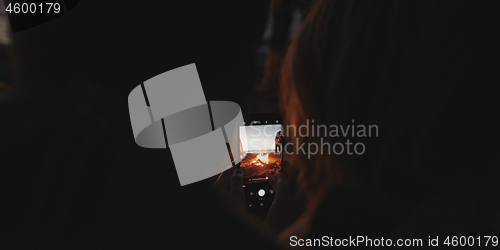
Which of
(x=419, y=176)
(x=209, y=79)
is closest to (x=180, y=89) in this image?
(x=209, y=79)

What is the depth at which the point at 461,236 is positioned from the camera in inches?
25.2

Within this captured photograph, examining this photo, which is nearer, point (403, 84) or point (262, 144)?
point (403, 84)

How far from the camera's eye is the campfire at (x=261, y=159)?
4.11 ft

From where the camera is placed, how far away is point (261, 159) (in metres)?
1.27

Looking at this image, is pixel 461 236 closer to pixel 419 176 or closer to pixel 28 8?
pixel 419 176

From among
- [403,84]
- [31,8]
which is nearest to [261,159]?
[403,84]

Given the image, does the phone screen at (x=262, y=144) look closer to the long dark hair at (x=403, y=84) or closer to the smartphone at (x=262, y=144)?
the smartphone at (x=262, y=144)

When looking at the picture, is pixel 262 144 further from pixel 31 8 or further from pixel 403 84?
pixel 31 8

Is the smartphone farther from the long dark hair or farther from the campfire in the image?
the long dark hair

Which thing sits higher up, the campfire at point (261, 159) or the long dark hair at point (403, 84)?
the long dark hair at point (403, 84)

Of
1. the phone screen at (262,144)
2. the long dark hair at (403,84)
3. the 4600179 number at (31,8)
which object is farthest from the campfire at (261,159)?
the 4600179 number at (31,8)

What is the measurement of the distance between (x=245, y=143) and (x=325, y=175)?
0.48 meters

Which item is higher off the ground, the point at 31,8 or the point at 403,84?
the point at 31,8

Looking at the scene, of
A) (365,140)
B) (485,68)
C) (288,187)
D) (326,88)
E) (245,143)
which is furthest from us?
(245,143)
